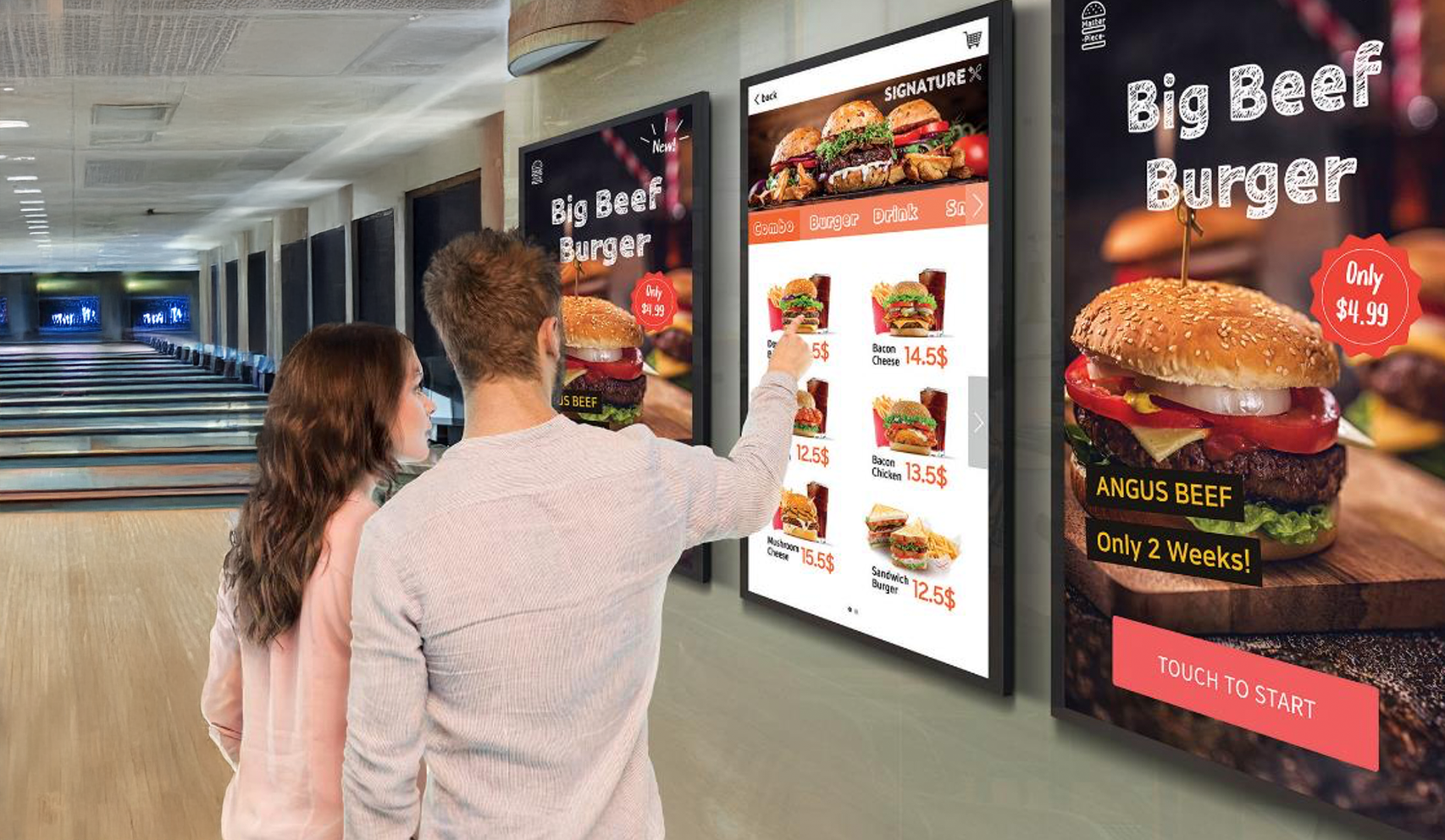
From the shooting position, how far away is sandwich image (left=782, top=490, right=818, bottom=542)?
2.31 metres

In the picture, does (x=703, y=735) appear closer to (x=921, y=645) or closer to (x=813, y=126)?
(x=921, y=645)

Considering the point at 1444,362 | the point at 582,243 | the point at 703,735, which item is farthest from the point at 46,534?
the point at 1444,362

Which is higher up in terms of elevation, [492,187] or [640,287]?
[492,187]

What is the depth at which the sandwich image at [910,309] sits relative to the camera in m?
1.98

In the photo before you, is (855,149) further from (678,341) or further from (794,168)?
(678,341)

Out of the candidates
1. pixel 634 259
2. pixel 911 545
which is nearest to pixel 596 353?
pixel 634 259

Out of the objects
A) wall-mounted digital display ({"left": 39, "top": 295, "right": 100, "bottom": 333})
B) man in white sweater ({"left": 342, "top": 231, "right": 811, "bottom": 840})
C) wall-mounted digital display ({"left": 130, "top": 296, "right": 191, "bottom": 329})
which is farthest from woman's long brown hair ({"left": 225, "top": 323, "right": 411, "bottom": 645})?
wall-mounted digital display ({"left": 39, "top": 295, "right": 100, "bottom": 333})

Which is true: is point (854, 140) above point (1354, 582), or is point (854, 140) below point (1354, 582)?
above

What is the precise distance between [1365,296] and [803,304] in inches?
43.2

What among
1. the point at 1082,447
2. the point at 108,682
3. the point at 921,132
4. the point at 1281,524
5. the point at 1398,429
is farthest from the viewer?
the point at 108,682

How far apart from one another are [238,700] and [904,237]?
119cm

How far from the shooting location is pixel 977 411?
1887 millimetres

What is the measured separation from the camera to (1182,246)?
1506 mm

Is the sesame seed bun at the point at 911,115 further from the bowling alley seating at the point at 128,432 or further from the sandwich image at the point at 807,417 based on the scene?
the bowling alley seating at the point at 128,432
